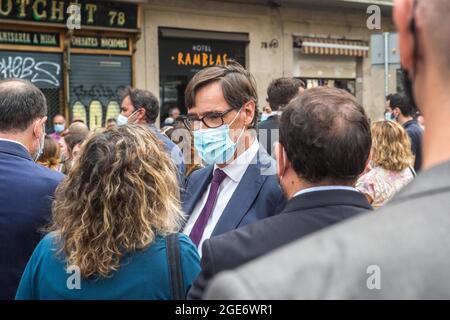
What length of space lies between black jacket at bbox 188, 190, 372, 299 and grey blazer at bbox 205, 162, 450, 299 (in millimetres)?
893

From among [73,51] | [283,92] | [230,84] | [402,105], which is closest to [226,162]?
[230,84]

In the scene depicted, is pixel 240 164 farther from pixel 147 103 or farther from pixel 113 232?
pixel 147 103

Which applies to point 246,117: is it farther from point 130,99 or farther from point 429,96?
point 130,99

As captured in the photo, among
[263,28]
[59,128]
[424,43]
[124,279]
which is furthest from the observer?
[263,28]

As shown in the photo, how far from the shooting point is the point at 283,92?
20.3ft

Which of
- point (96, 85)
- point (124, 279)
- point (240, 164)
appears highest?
point (96, 85)

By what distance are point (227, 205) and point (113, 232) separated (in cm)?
87

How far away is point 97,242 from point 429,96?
1441 millimetres

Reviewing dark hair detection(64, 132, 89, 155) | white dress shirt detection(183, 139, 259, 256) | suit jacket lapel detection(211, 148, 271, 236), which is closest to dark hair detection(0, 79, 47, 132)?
white dress shirt detection(183, 139, 259, 256)

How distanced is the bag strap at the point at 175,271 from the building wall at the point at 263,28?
10.7 meters

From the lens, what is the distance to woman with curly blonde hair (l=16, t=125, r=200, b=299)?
2.12m

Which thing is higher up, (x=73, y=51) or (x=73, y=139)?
(x=73, y=51)

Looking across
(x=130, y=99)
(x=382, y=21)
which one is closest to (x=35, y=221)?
(x=130, y=99)

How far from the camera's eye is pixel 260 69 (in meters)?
14.4
